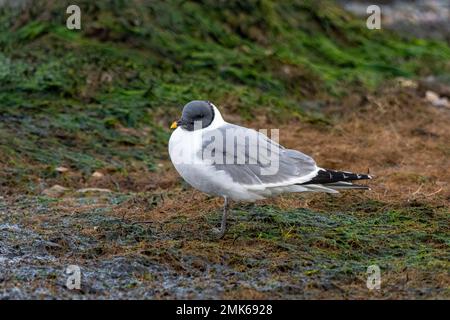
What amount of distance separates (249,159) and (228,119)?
398cm

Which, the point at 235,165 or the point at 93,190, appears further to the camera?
the point at 93,190

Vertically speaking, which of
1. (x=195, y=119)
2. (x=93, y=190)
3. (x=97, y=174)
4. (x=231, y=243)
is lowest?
(x=231, y=243)

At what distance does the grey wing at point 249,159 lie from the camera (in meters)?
5.80

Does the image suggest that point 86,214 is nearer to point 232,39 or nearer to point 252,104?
point 252,104

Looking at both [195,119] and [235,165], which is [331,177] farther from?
[195,119]

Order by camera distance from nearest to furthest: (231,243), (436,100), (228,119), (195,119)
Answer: (231,243), (195,119), (228,119), (436,100)

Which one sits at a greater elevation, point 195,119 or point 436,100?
point 436,100

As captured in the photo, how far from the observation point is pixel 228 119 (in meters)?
9.84

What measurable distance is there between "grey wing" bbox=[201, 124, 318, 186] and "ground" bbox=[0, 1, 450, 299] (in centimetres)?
33

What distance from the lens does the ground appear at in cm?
520

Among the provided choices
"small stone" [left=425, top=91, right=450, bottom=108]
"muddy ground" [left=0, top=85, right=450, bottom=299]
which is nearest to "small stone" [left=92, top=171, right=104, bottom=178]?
"muddy ground" [left=0, top=85, right=450, bottom=299]

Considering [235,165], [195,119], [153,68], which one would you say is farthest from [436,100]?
[235,165]

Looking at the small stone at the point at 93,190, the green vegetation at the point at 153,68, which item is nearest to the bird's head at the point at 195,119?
the small stone at the point at 93,190

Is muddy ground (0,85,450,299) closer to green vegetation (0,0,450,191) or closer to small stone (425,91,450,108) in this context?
green vegetation (0,0,450,191)
